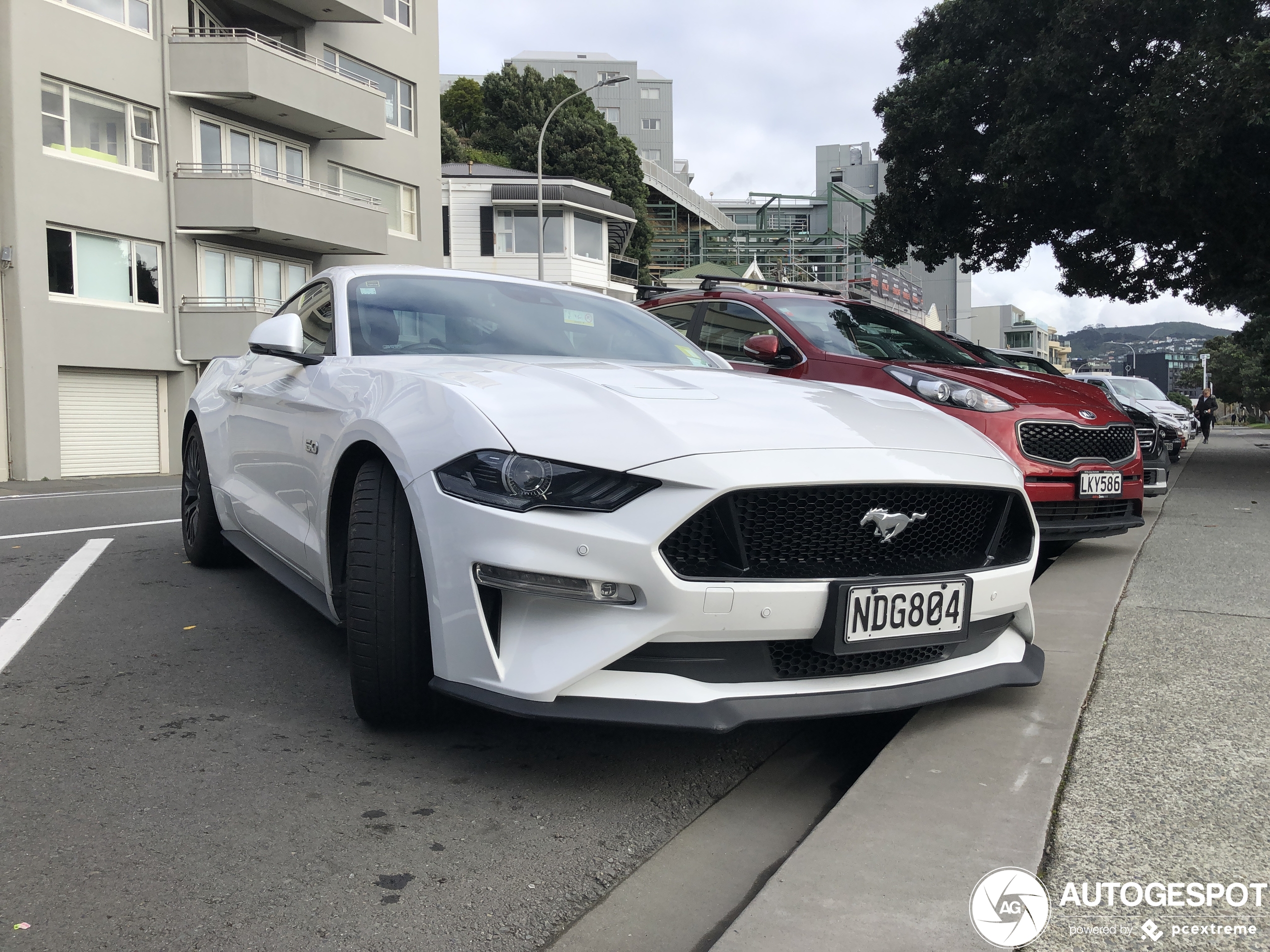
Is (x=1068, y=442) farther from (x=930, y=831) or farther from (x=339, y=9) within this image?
Result: (x=339, y=9)

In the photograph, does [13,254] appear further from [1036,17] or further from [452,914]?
[452,914]

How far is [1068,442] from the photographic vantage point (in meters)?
5.59

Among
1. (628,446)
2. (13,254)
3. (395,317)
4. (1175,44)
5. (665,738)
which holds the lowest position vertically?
(665,738)

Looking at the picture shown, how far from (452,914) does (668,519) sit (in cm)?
96

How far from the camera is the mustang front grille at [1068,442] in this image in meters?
5.50

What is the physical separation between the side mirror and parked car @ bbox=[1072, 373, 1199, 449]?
14.4 metres

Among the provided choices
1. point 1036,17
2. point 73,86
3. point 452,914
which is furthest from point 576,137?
point 452,914

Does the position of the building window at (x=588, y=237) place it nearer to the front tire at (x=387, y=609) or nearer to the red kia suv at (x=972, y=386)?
the red kia suv at (x=972, y=386)

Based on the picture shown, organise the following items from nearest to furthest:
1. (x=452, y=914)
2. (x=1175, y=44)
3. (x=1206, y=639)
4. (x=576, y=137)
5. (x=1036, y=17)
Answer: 1. (x=452, y=914)
2. (x=1206, y=639)
3. (x=1175, y=44)
4. (x=1036, y=17)
5. (x=576, y=137)

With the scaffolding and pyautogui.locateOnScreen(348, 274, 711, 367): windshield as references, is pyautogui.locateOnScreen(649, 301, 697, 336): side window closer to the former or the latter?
pyautogui.locateOnScreen(348, 274, 711, 367): windshield

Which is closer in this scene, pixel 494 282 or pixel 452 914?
pixel 452 914

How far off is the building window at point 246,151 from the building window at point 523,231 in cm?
1173

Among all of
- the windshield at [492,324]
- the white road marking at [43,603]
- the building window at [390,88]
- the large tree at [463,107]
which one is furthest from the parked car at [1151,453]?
the large tree at [463,107]

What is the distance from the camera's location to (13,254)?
61.5 feet
